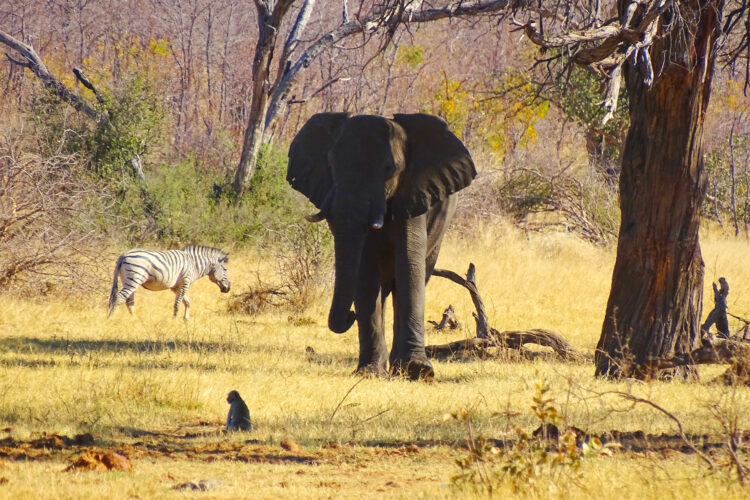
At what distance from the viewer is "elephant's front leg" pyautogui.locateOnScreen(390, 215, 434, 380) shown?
31.1ft

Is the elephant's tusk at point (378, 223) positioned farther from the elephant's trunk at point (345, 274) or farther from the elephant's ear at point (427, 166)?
the elephant's ear at point (427, 166)

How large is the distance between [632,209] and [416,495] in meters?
4.85

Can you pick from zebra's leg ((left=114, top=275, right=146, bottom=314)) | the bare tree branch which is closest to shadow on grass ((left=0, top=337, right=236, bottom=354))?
zebra's leg ((left=114, top=275, right=146, bottom=314))

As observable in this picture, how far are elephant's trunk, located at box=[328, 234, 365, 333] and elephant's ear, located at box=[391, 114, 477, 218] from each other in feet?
2.38

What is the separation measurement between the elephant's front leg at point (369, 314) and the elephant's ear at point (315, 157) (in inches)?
26.7

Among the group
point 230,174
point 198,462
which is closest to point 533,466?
point 198,462

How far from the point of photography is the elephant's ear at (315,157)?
9695 millimetres

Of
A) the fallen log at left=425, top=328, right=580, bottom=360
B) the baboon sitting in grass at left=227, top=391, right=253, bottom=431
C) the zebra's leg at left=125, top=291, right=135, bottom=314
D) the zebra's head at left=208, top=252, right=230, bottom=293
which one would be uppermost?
the zebra's head at left=208, top=252, right=230, bottom=293

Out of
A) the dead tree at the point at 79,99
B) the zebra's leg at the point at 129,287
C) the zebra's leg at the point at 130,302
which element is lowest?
the zebra's leg at the point at 130,302

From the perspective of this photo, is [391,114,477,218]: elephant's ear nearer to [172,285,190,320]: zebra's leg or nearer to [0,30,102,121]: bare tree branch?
[172,285,190,320]: zebra's leg

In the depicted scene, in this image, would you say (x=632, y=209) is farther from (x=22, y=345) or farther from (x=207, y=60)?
(x=207, y=60)

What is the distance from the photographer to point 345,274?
9.03 m

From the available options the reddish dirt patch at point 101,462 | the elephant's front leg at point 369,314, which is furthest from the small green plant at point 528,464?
the elephant's front leg at point 369,314

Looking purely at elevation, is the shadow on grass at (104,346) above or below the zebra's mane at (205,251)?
below
